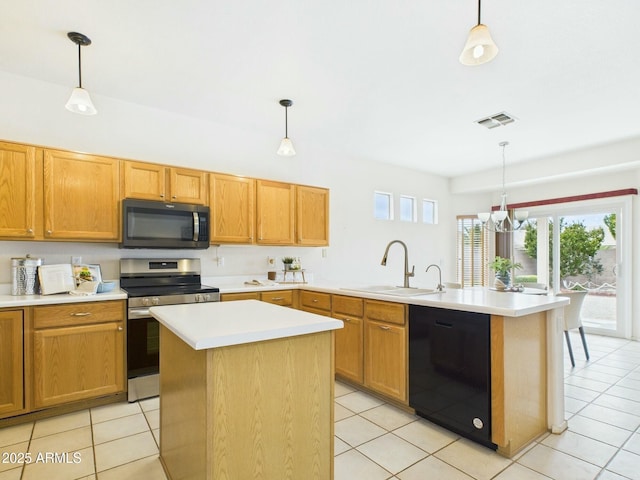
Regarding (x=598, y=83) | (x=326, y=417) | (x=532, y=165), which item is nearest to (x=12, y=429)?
(x=326, y=417)

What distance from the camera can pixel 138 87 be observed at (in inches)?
123

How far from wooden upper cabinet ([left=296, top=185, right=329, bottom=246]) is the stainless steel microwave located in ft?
3.70

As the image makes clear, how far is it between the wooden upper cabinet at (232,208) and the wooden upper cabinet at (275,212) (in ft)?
0.30

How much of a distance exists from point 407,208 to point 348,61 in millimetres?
3672

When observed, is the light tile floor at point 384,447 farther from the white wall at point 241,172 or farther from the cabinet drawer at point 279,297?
the white wall at point 241,172

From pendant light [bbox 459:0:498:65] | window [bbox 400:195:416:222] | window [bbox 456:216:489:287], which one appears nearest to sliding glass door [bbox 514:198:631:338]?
window [bbox 456:216:489:287]

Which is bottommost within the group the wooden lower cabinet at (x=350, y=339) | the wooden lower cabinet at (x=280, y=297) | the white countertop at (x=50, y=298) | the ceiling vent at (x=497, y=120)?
the wooden lower cabinet at (x=350, y=339)

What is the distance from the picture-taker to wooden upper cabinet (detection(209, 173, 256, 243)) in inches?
140

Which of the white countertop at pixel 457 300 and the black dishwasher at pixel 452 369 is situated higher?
the white countertop at pixel 457 300

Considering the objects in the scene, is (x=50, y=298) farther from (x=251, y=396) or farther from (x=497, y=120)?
(x=497, y=120)

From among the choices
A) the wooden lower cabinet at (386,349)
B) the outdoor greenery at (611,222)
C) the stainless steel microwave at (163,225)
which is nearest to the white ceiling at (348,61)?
the stainless steel microwave at (163,225)

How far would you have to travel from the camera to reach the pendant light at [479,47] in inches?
61.2

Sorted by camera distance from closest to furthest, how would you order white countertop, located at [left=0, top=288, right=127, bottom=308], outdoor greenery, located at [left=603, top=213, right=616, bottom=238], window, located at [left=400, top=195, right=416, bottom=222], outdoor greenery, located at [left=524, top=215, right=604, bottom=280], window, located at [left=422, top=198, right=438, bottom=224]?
white countertop, located at [left=0, top=288, right=127, bottom=308] → outdoor greenery, located at [left=603, top=213, right=616, bottom=238] → outdoor greenery, located at [left=524, top=215, right=604, bottom=280] → window, located at [left=400, top=195, right=416, bottom=222] → window, located at [left=422, top=198, right=438, bottom=224]

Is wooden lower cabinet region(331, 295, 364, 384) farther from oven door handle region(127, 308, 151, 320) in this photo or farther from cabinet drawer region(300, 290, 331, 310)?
oven door handle region(127, 308, 151, 320)
